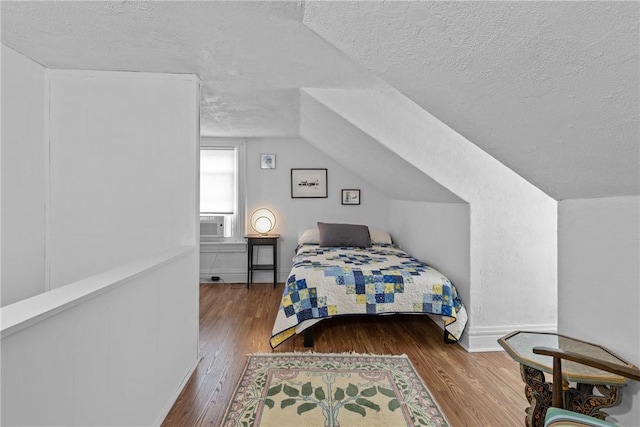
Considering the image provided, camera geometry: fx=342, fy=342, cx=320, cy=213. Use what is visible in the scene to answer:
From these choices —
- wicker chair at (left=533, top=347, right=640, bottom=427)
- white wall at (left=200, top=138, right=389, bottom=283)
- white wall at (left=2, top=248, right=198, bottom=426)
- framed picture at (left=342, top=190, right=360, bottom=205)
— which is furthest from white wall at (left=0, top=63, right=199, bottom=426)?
framed picture at (left=342, top=190, right=360, bottom=205)

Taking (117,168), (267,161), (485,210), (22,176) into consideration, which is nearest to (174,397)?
(117,168)

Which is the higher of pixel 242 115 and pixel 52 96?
pixel 242 115

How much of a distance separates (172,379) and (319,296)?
1.21 metres

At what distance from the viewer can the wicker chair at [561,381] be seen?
1.13m

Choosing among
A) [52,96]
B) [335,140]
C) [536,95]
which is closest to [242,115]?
[335,140]

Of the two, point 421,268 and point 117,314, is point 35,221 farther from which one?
point 421,268

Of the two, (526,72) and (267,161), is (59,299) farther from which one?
(267,161)

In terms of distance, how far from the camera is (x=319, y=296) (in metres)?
2.81

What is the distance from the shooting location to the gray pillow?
14.3 ft

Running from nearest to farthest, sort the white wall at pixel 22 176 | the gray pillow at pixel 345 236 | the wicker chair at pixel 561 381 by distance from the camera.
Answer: the wicker chair at pixel 561 381 → the white wall at pixel 22 176 → the gray pillow at pixel 345 236

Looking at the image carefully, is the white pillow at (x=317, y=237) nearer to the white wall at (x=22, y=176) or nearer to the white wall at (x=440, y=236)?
the white wall at (x=440, y=236)

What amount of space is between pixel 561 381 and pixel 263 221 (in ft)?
13.5

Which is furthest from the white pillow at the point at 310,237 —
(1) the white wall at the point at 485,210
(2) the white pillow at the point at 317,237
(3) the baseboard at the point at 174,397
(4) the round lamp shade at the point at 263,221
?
(3) the baseboard at the point at 174,397

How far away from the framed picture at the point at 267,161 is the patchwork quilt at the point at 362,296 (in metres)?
2.40
